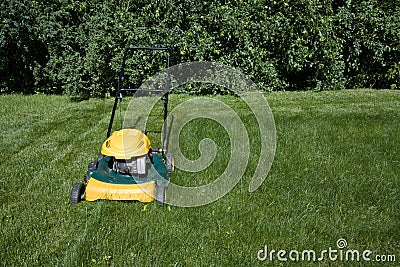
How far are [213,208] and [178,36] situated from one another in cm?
671

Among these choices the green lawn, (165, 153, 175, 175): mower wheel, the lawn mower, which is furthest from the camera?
(165, 153, 175, 175): mower wheel

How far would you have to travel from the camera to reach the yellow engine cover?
419 cm

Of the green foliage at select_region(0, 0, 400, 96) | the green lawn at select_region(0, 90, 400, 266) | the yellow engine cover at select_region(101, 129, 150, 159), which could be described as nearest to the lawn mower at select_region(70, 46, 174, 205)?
the yellow engine cover at select_region(101, 129, 150, 159)

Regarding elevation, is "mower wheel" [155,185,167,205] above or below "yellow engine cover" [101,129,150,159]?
below

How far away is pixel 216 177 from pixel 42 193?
1.83 metres

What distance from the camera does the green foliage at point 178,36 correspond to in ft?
32.8

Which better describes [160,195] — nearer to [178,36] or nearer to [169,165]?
[169,165]

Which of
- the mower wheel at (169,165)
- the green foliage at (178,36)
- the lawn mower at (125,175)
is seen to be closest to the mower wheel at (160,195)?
the lawn mower at (125,175)

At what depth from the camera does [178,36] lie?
1020 centimetres

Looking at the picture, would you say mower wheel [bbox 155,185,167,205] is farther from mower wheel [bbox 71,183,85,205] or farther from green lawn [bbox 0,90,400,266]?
mower wheel [bbox 71,183,85,205]

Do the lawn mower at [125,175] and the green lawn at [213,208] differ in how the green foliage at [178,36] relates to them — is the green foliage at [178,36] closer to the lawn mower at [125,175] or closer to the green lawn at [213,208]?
the green lawn at [213,208]

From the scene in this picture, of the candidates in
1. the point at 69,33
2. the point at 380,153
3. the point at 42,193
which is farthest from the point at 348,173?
the point at 69,33

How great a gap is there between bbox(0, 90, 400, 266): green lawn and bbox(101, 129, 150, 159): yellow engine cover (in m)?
0.46

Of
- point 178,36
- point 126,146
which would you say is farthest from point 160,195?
point 178,36
